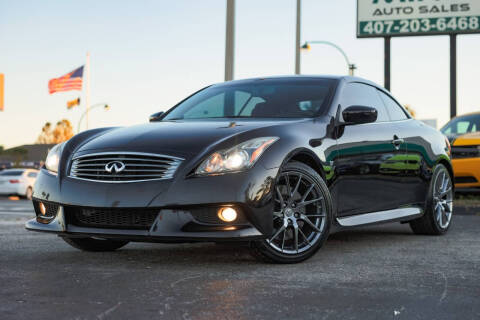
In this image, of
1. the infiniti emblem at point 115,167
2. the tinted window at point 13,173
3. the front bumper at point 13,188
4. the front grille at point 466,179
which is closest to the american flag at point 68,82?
the tinted window at point 13,173

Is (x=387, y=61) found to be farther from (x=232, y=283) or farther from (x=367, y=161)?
(x=232, y=283)

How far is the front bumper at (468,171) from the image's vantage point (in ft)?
37.2

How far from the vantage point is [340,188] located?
5.59 meters

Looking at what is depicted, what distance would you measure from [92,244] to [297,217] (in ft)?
5.59

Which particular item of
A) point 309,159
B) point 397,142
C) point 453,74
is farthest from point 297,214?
point 453,74

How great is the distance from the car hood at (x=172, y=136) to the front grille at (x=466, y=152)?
692cm

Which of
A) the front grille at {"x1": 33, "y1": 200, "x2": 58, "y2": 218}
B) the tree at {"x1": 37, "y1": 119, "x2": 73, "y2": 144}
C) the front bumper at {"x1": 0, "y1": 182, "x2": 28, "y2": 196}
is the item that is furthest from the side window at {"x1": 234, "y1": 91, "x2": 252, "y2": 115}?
the tree at {"x1": 37, "y1": 119, "x2": 73, "y2": 144}

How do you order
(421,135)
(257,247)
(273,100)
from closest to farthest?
(257,247)
(273,100)
(421,135)

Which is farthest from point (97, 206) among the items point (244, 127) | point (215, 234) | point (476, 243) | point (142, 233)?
point (476, 243)

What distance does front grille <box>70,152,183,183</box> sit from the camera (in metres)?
4.68

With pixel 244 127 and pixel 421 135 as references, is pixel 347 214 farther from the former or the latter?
pixel 421 135

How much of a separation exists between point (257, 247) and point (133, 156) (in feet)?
3.37

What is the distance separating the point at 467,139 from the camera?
458 inches

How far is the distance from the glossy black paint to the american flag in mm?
36214
